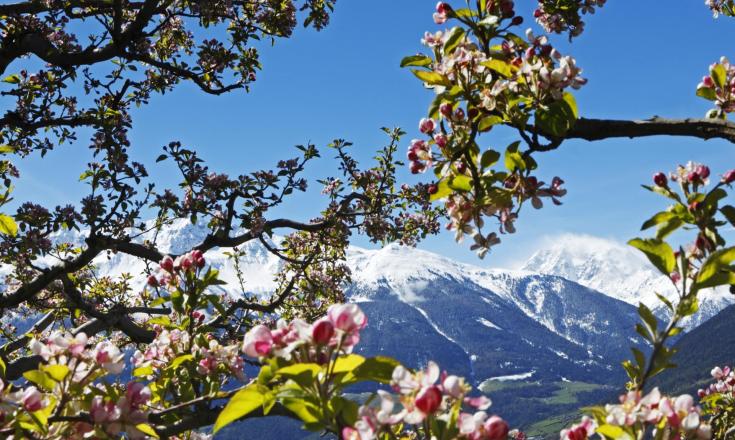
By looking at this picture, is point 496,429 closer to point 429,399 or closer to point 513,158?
point 429,399

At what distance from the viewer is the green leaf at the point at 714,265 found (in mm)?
1989

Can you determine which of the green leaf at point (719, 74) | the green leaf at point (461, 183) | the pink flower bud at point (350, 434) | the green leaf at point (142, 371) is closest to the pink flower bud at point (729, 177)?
the green leaf at point (719, 74)

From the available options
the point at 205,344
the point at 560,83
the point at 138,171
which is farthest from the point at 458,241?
the point at 138,171

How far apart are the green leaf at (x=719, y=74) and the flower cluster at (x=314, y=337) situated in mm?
2493

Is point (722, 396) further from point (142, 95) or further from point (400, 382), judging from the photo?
point (142, 95)

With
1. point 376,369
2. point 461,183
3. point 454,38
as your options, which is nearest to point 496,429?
point 376,369

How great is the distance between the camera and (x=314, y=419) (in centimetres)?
186

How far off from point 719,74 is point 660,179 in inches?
40.5

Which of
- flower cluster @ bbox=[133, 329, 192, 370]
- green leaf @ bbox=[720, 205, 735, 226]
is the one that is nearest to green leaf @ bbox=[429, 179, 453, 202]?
green leaf @ bbox=[720, 205, 735, 226]

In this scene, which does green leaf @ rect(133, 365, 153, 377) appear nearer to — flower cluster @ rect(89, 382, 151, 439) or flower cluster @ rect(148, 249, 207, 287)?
flower cluster @ rect(148, 249, 207, 287)

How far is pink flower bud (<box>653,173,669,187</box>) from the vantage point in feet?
8.48

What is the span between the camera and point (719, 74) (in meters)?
3.15

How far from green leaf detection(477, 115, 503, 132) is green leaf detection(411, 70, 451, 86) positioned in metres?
0.30

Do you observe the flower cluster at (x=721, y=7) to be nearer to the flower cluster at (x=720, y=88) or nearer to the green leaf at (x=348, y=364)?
the flower cluster at (x=720, y=88)
